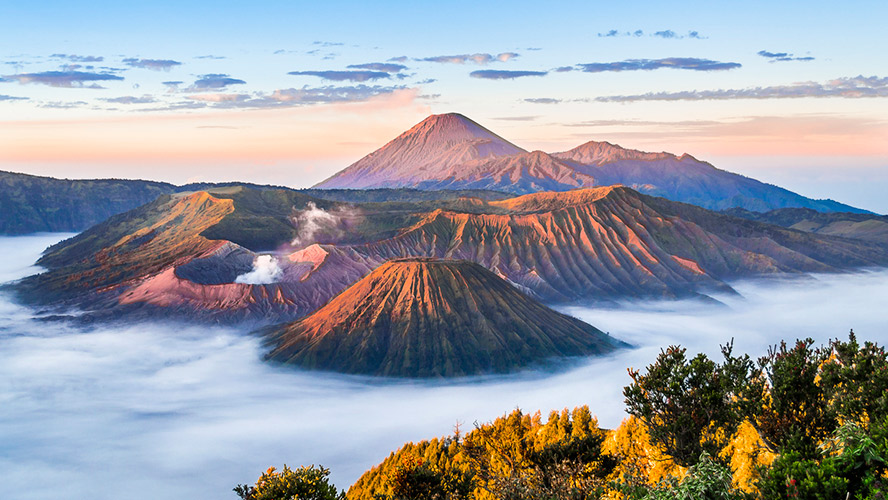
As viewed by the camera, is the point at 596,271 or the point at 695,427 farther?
the point at 596,271

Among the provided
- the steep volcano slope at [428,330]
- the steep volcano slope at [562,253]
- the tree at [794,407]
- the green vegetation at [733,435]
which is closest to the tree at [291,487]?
the green vegetation at [733,435]

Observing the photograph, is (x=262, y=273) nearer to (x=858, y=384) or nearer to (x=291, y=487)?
(x=291, y=487)

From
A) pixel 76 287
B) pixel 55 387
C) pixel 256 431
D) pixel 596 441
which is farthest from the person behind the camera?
pixel 76 287

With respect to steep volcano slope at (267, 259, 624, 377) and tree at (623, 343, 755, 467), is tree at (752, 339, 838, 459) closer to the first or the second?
tree at (623, 343, 755, 467)

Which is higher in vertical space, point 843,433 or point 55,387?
point 843,433

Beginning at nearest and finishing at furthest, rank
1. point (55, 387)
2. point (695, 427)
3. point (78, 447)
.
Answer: point (695, 427), point (78, 447), point (55, 387)

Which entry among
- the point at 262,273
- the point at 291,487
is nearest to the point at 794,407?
Result: the point at 291,487

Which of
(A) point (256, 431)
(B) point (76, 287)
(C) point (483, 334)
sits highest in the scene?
(B) point (76, 287)

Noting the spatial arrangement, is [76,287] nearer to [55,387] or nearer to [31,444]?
[55,387]

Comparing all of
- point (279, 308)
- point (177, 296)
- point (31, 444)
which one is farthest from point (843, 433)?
point (177, 296)

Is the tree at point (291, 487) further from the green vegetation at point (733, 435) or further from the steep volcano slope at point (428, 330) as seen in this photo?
the steep volcano slope at point (428, 330)
